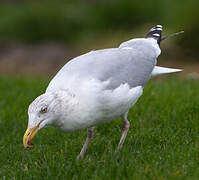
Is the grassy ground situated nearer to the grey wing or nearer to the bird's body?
the bird's body

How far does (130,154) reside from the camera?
13.3 ft

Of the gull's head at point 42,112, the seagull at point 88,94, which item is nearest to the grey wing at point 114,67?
the seagull at point 88,94

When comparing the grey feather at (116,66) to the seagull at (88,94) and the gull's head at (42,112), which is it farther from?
the gull's head at (42,112)

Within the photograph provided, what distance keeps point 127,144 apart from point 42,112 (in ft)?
4.04

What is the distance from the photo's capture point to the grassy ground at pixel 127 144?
12.2 feet

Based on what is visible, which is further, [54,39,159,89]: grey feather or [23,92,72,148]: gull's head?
[54,39,159,89]: grey feather

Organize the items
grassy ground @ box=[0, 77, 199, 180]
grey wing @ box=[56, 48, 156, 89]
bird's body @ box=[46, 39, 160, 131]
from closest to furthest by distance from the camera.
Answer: grassy ground @ box=[0, 77, 199, 180] → bird's body @ box=[46, 39, 160, 131] → grey wing @ box=[56, 48, 156, 89]

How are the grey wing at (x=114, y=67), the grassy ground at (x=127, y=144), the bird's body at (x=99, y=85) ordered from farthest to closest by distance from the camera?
1. the grey wing at (x=114, y=67)
2. the bird's body at (x=99, y=85)
3. the grassy ground at (x=127, y=144)

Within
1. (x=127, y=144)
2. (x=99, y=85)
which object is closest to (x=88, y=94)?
(x=99, y=85)

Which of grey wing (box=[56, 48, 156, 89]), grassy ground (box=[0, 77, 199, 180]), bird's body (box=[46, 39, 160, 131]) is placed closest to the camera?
grassy ground (box=[0, 77, 199, 180])

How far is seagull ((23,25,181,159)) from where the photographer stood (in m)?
3.80

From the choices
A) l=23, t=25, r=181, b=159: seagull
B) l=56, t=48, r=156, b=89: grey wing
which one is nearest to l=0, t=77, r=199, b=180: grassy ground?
l=23, t=25, r=181, b=159: seagull

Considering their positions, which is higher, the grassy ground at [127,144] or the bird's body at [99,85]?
the bird's body at [99,85]

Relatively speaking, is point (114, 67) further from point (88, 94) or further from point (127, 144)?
point (127, 144)
